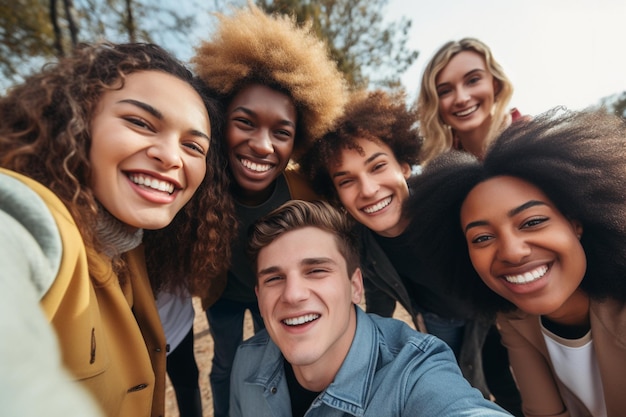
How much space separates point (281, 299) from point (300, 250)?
0.30 metres

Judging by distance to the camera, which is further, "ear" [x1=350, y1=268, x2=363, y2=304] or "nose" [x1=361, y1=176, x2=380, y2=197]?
"nose" [x1=361, y1=176, x2=380, y2=197]

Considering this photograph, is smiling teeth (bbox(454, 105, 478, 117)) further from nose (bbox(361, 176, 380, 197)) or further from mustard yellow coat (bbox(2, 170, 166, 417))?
mustard yellow coat (bbox(2, 170, 166, 417))

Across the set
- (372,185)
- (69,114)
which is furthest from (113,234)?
(372,185)

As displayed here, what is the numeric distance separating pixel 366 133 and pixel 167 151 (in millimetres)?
1490

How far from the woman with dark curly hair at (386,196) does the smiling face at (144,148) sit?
47.2 inches

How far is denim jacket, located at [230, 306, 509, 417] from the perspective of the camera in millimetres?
1342

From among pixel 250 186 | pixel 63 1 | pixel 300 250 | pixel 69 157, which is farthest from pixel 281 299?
pixel 63 1

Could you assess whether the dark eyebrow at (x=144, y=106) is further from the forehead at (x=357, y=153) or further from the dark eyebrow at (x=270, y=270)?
the forehead at (x=357, y=153)

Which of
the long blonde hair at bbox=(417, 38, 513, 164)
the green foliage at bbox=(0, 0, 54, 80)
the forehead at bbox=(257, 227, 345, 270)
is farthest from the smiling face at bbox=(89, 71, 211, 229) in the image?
the green foliage at bbox=(0, 0, 54, 80)

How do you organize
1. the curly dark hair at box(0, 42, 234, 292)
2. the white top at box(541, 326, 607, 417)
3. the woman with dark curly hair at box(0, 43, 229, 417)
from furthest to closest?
the white top at box(541, 326, 607, 417) < the curly dark hair at box(0, 42, 234, 292) < the woman with dark curly hair at box(0, 43, 229, 417)

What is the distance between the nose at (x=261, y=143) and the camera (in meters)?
2.15

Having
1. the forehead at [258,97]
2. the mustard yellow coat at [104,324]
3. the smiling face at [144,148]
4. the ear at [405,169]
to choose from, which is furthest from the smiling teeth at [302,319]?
the ear at [405,169]

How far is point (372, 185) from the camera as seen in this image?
2.39m

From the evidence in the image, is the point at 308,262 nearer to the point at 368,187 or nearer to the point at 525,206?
the point at 368,187
